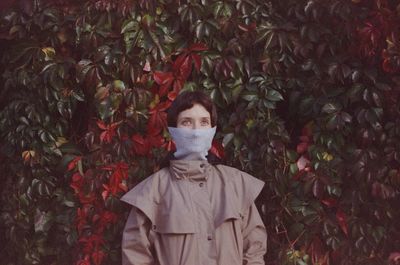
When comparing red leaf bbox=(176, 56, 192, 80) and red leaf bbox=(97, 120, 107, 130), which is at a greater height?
red leaf bbox=(176, 56, 192, 80)

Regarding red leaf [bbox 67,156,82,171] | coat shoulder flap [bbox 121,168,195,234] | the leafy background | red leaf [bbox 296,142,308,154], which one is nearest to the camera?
coat shoulder flap [bbox 121,168,195,234]

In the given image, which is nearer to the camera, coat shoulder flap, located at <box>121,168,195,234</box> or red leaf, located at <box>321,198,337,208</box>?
coat shoulder flap, located at <box>121,168,195,234</box>

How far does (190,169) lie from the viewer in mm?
3305

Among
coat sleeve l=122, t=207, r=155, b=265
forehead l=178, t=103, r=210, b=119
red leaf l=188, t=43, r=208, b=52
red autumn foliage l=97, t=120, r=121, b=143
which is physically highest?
red leaf l=188, t=43, r=208, b=52

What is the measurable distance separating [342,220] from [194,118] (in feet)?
3.14

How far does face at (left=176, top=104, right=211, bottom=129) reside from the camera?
3.29m

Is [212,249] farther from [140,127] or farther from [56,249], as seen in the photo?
[56,249]

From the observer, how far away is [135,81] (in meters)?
3.79

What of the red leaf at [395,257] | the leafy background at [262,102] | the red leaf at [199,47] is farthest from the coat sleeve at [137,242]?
the red leaf at [395,257]

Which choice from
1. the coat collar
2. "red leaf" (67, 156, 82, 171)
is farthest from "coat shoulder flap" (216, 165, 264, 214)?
"red leaf" (67, 156, 82, 171)

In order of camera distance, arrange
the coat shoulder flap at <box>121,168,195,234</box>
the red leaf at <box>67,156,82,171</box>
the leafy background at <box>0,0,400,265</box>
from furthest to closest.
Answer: the red leaf at <box>67,156,82,171</box>, the leafy background at <box>0,0,400,265</box>, the coat shoulder flap at <box>121,168,195,234</box>

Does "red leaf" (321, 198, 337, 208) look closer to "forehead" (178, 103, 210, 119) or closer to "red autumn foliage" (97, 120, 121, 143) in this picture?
"forehead" (178, 103, 210, 119)

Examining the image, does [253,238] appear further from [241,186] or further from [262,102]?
[262,102]

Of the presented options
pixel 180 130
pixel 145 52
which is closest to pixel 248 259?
pixel 180 130
